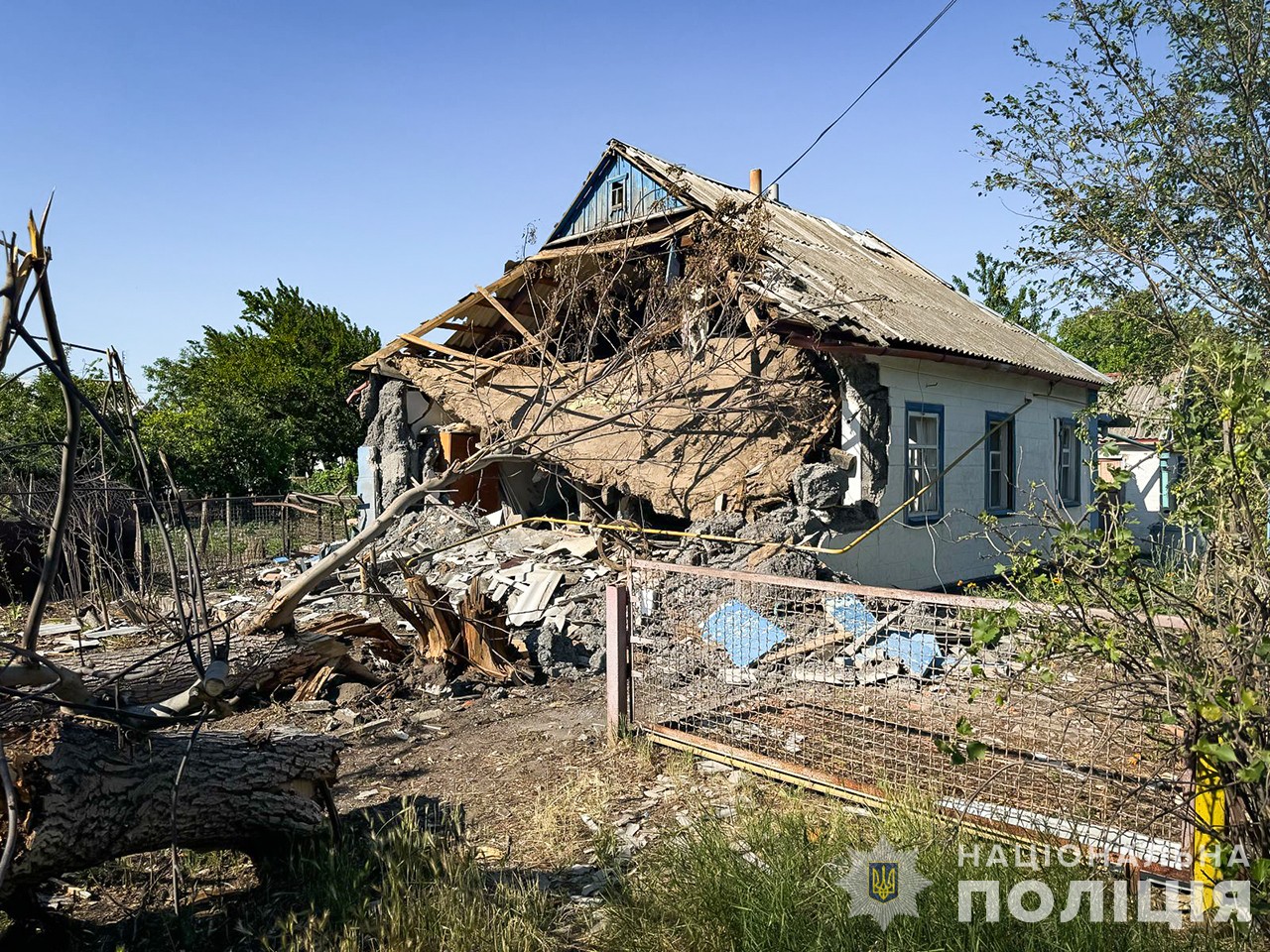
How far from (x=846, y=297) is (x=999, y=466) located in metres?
4.33

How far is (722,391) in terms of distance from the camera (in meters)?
10.1

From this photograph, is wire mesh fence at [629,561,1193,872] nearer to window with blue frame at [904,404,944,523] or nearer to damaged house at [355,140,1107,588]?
damaged house at [355,140,1107,588]

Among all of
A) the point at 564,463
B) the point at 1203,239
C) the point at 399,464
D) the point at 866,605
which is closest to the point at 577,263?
the point at 564,463

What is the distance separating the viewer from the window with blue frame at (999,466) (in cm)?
1274

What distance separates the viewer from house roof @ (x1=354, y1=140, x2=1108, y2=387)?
32.2 ft

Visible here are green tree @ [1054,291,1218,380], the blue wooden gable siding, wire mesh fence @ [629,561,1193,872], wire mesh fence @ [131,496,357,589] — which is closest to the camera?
wire mesh fence @ [629,561,1193,872]

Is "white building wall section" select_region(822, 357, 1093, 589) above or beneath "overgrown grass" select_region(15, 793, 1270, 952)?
above

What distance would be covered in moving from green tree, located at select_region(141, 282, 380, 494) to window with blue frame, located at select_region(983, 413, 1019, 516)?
17561 millimetres

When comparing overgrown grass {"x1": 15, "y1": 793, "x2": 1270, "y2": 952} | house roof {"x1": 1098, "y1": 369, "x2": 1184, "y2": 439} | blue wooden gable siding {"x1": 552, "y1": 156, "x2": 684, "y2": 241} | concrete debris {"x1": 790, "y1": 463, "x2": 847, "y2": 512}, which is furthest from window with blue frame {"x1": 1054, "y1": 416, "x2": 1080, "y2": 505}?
overgrown grass {"x1": 15, "y1": 793, "x2": 1270, "y2": 952}

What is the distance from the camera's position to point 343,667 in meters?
7.48

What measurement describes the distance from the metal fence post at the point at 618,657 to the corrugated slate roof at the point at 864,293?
192 inches

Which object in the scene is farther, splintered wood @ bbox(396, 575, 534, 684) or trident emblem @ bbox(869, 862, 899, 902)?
splintered wood @ bbox(396, 575, 534, 684)

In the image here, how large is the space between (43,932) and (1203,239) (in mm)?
13428

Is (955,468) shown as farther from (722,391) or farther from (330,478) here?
(330,478)
